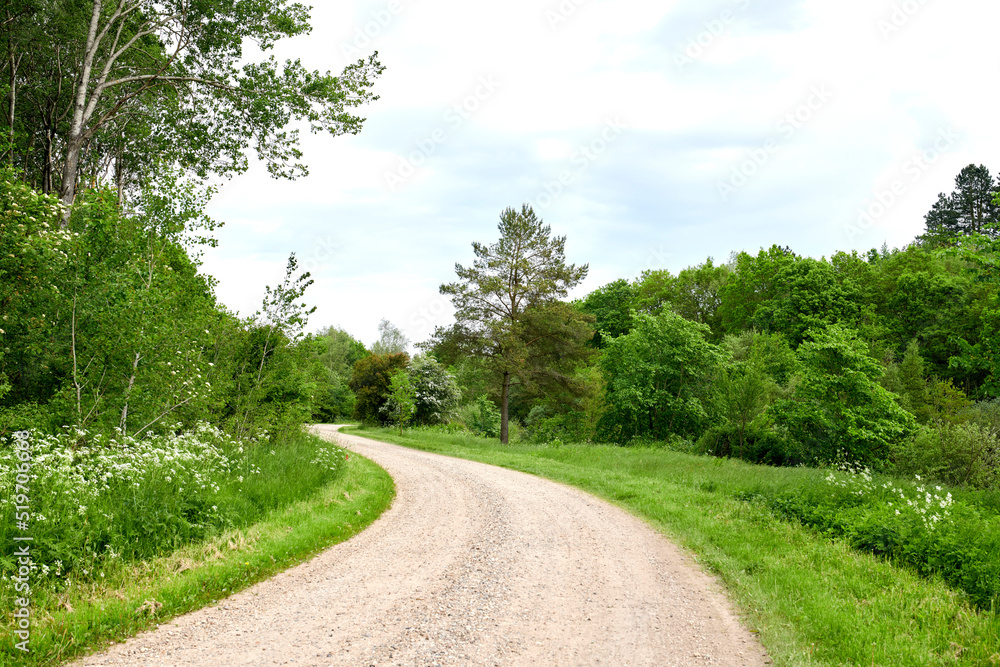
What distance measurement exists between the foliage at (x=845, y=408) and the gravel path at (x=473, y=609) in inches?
627

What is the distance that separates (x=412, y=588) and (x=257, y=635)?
5.84ft

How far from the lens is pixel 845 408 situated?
Result: 2095 centimetres

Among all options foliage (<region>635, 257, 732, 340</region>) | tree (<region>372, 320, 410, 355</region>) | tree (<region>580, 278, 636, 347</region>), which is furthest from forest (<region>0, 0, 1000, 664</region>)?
tree (<region>372, 320, 410, 355</region>)

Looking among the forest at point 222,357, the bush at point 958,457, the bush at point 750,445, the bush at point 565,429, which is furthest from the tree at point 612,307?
the bush at point 958,457

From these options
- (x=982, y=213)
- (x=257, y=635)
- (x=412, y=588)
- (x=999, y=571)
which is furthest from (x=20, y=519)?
(x=982, y=213)

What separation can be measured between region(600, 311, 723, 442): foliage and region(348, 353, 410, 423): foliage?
1547 centimetres

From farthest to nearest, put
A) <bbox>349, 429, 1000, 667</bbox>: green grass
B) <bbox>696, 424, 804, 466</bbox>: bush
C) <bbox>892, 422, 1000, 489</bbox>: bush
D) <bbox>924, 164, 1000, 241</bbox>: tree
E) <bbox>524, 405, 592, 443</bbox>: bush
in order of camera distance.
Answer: <bbox>924, 164, 1000, 241</bbox>: tree, <bbox>524, 405, 592, 443</bbox>: bush, <bbox>696, 424, 804, 466</bbox>: bush, <bbox>892, 422, 1000, 489</bbox>: bush, <bbox>349, 429, 1000, 667</bbox>: green grass

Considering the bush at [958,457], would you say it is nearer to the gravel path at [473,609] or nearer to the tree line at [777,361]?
the tree line at [777,361]

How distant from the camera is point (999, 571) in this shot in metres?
6.97

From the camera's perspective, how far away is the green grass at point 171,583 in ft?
14.2

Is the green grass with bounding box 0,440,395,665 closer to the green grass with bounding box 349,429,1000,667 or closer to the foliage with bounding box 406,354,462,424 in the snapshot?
the green grass with bounding box 349,429,1000,667

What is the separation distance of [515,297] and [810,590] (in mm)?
22512

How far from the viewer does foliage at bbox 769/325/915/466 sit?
813 inches

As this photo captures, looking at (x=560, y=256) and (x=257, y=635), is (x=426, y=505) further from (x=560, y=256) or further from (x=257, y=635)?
(x=560, y=256)
